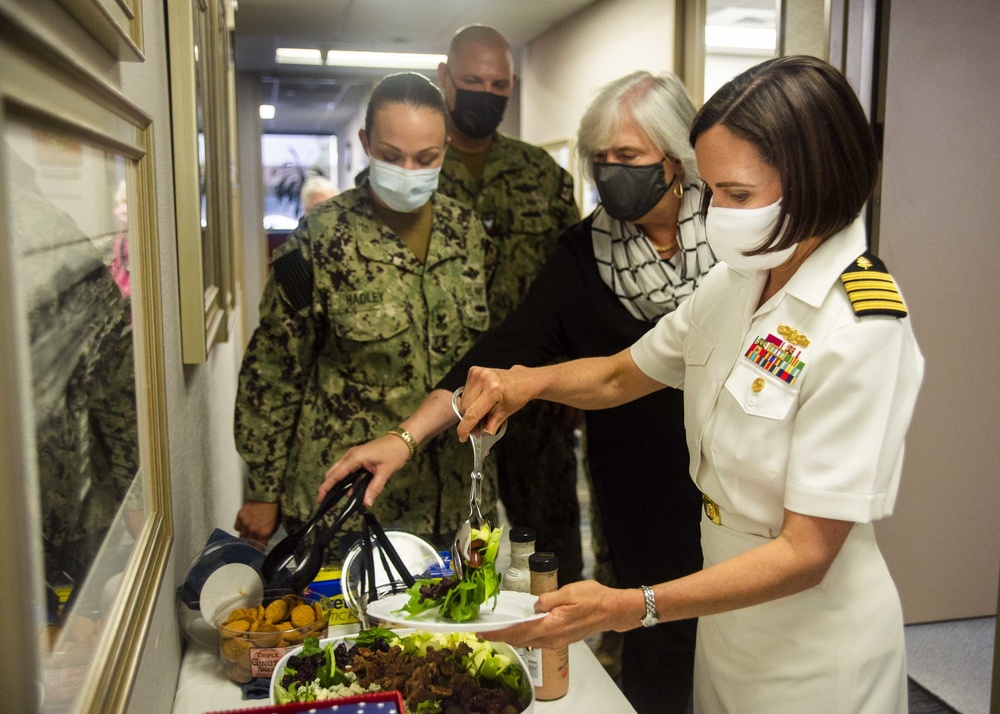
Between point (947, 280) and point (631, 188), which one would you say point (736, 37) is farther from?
point (631, 188)

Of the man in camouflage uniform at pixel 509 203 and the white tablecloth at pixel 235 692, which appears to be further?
the man in camouflage uniform at pixel 509 203

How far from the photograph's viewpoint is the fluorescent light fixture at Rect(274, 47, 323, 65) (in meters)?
7.54

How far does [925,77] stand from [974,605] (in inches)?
74.4

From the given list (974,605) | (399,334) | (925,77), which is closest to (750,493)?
(399,334)

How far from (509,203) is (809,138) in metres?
1.34

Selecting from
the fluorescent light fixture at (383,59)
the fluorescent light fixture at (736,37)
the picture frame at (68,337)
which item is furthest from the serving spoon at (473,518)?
the fluorescent light fixture at (383,59)

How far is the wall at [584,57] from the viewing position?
493cm

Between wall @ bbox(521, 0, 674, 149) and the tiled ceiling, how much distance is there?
0.15 metres

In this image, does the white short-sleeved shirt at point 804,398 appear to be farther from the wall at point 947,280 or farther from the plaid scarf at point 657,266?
the wall at point 947,280

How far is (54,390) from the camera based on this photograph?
601 millimetres

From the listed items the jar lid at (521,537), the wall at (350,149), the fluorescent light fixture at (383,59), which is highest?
the fluorescent light fixture at (383,59)

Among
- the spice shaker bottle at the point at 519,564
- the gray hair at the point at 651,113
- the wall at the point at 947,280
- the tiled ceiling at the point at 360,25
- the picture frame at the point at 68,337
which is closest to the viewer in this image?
the picture frame at the point at 68,337

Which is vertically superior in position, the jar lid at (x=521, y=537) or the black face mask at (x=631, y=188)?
the black face mask at (x=631, y=188)

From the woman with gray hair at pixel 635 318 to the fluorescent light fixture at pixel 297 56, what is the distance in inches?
249
